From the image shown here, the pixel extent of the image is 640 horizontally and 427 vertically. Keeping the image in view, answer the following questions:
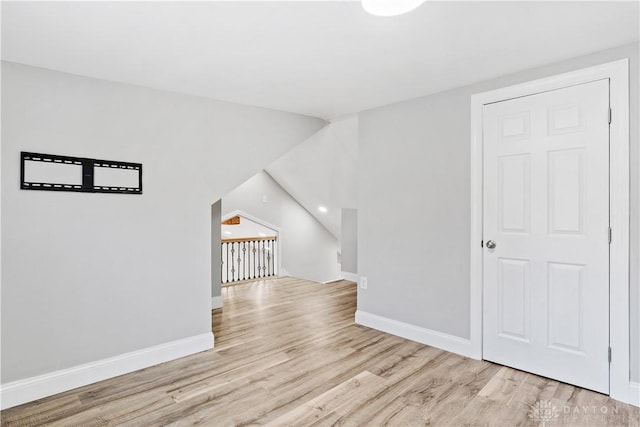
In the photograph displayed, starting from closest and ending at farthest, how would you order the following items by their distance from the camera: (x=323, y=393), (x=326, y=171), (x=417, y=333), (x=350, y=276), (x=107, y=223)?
(x=323, y=393) → (x=107, y=223) → (x=417, y=333) → (x=326, y=171) → (x=350, y=276)

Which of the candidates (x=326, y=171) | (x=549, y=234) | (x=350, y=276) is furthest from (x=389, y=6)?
(x=350, y=276)

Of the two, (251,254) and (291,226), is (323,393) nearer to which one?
(291,226)

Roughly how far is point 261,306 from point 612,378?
11.5ft

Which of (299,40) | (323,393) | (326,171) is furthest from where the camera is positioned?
(326,171)

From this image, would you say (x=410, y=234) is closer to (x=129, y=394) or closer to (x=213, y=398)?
(x=213, y=398)

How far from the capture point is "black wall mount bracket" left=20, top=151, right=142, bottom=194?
8.03 ft

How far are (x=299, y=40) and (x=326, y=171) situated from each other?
11.2ft

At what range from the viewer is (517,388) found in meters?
2.51

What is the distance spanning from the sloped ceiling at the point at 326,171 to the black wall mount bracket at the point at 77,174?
2392 millimetres

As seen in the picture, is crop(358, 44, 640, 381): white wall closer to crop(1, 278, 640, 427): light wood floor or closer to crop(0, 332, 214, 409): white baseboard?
crop(1, 278, 640, 427): light wood floor

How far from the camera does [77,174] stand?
2625 mm

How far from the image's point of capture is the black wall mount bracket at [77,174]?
2.45m

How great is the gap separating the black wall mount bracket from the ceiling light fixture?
216cm

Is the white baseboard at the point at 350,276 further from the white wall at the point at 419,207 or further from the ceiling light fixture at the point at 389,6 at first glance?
the ceiling light fixture at the point at 389,6
